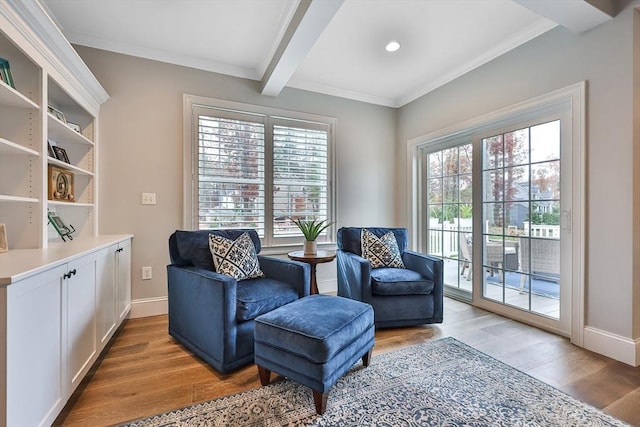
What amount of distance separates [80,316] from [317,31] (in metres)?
2.36

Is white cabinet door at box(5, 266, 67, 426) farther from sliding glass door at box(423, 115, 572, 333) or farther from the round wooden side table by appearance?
sliding glass door at box(423, 115, 572, 333)

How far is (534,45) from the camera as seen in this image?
2.49 metres

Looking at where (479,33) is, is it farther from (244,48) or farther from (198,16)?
(198,16)

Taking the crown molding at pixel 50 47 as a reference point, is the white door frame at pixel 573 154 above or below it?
below

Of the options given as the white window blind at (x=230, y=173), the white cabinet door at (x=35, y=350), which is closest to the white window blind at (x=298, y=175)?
the white window blind at (x=230, y=173)

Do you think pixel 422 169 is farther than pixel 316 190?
Yes

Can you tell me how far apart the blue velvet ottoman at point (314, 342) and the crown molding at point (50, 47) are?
6.61 feet

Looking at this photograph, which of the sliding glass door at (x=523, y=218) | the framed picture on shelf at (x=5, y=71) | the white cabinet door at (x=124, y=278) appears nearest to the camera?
the framed picture on shelf at (x=5, y=71)

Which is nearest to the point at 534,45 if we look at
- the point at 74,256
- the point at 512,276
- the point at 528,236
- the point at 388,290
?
the point at 528,236

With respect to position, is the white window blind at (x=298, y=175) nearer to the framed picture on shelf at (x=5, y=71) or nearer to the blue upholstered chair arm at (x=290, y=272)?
the blue upholstered chair arm at (x=290, y=272)

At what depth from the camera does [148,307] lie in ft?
9.27

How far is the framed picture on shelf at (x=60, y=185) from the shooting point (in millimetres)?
2088

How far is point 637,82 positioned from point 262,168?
10.1ft

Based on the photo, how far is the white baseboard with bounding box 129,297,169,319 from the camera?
2.78 meters
